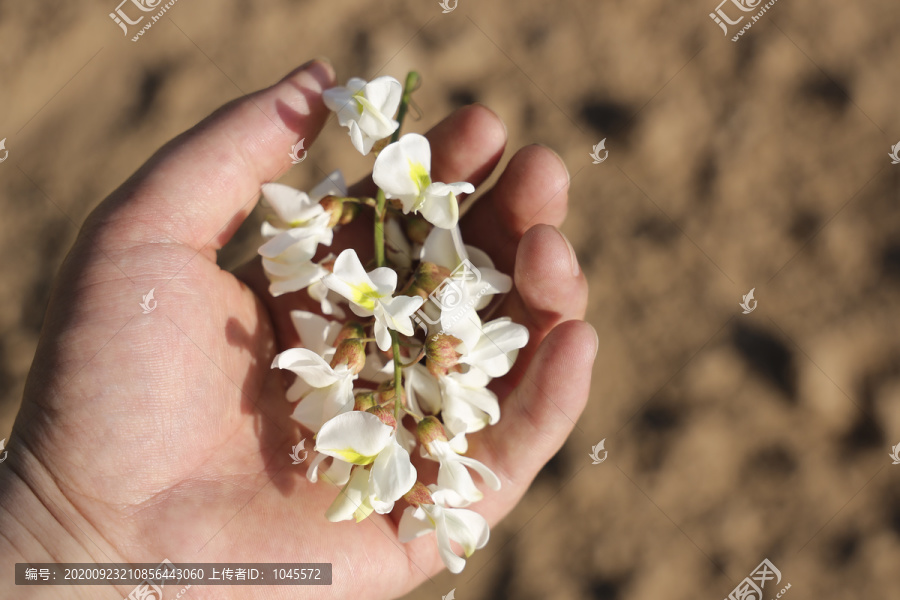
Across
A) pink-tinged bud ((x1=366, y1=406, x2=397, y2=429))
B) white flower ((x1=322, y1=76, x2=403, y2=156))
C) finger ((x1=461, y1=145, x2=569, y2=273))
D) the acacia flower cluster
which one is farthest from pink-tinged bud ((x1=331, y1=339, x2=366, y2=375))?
finger ((x1=461, y1=145, x2=569, y2=273))

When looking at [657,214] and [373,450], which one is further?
[657,214]

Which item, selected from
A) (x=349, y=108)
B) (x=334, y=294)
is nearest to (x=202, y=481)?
(x=334, y=294)

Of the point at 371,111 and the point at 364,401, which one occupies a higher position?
the point at 371,111

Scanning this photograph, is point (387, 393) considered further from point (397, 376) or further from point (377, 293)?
point (377, 293)

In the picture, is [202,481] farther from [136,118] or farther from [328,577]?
[136,118]

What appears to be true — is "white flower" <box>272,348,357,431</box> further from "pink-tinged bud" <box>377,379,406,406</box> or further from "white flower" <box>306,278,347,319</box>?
"white flower" <box>306,278,347,319</box>

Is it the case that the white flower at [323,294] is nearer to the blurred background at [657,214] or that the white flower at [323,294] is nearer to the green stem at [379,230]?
the green stem at [379,230]

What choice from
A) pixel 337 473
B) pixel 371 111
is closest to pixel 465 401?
pixel 337 473

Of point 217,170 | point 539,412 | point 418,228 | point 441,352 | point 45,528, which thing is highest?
point 217,170
